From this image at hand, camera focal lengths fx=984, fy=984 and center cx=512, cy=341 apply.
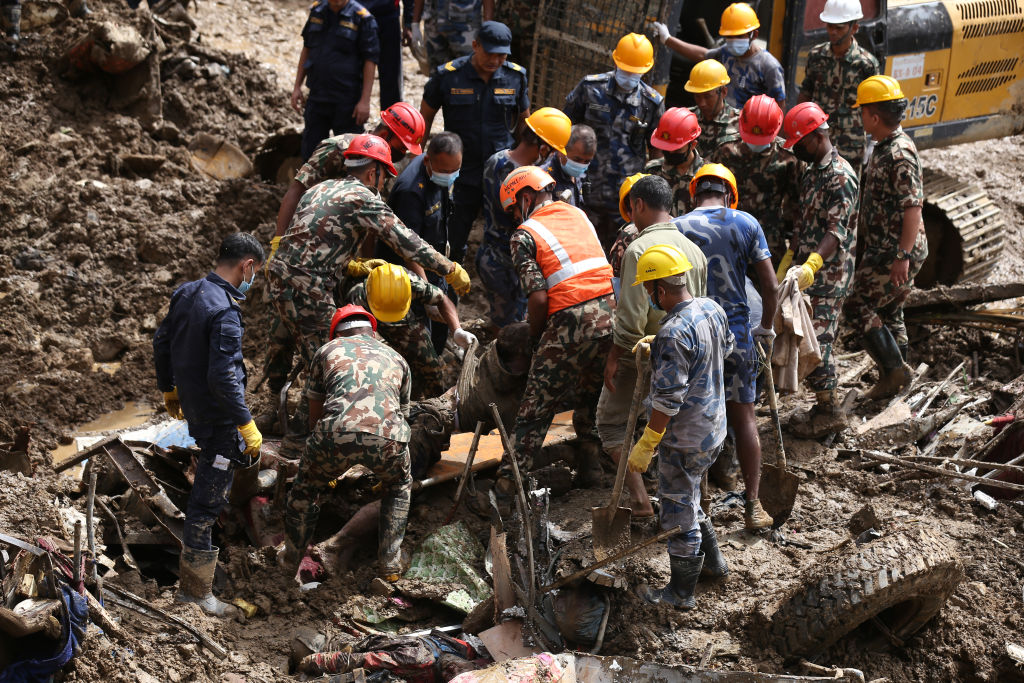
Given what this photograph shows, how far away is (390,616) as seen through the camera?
212 inches

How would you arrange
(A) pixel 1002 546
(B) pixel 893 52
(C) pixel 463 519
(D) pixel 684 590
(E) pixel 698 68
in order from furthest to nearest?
1. (B) pixel 893 52
2. (E) pixel 698 68
3. (C) pixel 463 519
4. (A) pixel 1002 546
5. (D) pixel 684 590

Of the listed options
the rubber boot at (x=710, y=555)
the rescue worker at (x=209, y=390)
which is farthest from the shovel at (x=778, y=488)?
the rescue worker at (x=209, y=390)

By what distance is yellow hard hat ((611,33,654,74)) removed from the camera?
766 cm

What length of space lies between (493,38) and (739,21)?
2.00m

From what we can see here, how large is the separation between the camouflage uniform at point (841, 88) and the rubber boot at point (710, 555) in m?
4.01

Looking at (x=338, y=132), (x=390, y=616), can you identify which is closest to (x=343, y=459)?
(x=390, y=616)

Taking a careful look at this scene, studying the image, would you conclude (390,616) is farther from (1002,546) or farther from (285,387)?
(1002,546)

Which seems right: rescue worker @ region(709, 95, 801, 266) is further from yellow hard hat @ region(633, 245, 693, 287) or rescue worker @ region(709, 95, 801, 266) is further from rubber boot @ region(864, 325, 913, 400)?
yellow hard hat @ region(633, 245, 693, 287)

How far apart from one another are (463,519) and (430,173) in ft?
8.15

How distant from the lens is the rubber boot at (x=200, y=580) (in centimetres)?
525

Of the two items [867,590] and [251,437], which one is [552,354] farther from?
[867,590]

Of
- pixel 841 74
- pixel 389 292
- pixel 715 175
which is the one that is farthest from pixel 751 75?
pixel 389 292

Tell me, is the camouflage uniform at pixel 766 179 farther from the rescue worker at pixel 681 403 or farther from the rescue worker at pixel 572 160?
the rescue worker at pixel 681 403

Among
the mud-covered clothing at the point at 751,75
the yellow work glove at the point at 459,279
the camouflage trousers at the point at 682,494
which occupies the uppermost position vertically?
the mud-covered clothing at the point at 751,75
